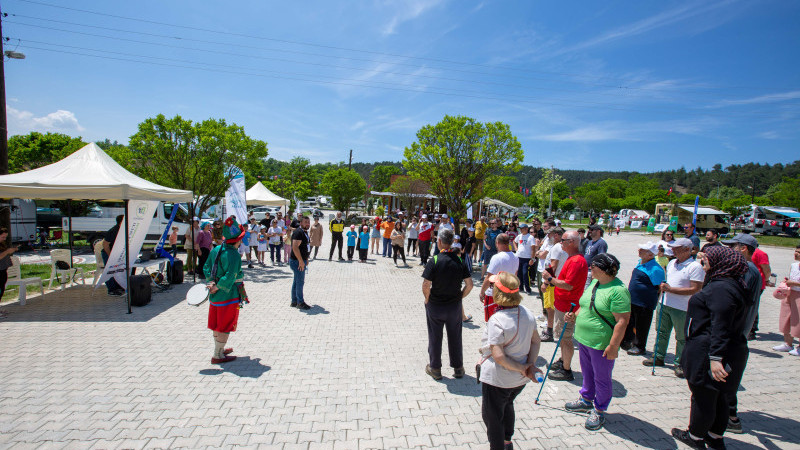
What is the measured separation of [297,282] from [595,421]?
563 cm

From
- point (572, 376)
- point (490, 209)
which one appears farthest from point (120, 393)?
point (490, 209)

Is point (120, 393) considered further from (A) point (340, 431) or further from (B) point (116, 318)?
(B) point (116, 318)

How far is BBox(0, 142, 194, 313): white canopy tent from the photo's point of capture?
256 inches

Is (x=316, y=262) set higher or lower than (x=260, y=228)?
lower

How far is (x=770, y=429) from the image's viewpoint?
3641 millimetres

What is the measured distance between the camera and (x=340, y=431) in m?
3.35

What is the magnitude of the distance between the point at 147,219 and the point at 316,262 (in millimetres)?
5580

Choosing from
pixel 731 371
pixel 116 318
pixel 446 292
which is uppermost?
pixel 446 292

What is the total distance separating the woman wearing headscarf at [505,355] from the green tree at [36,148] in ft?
90.9

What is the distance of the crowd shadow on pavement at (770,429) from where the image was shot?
11.2ft

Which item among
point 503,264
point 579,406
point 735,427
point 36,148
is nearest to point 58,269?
point 503,264

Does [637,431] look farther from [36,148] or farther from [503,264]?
[36,148]

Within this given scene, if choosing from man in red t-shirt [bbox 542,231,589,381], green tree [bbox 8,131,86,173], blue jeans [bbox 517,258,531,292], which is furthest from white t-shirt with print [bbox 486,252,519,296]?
green tree [bbox 8,131,86,173]

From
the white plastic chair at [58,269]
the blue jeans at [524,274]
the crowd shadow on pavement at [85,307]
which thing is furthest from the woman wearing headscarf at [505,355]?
the white plastic chair at [58,269]
